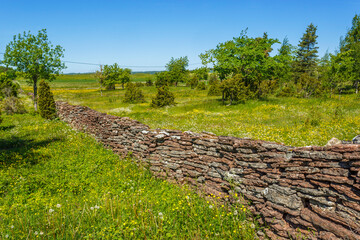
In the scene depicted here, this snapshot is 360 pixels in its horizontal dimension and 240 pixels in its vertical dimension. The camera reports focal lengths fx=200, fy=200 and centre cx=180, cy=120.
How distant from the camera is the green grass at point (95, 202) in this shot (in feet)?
13.6

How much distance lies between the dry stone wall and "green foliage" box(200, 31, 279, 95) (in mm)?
19445

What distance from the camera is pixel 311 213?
12.8 feet

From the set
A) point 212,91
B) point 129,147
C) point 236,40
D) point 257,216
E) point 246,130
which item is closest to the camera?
point 257,216

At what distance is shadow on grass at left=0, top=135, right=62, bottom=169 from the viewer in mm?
8516

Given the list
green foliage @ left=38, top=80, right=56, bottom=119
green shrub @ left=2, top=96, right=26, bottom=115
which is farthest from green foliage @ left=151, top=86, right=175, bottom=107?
green shrub @ left=2, top=96, right=26, bottom=115

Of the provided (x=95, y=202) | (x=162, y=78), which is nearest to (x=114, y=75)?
(x=162, y=78)

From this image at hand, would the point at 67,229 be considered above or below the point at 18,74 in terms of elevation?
below

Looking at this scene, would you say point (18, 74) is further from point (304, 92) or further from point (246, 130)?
point (304, 92)

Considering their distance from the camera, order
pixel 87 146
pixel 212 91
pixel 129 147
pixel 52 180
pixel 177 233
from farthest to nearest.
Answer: pixel 212 91
pixel 87 146
pixel 129 147
pixel 52 180
pixel 177 233

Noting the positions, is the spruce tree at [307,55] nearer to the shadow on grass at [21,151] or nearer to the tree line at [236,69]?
the tree line at [236,69]

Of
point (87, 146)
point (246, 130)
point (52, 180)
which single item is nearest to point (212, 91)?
point (246, 130)

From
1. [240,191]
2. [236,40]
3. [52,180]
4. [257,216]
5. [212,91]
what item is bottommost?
[52,180]

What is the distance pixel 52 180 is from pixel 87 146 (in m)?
3.23

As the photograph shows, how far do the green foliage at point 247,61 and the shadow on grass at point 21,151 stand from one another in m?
20.5
